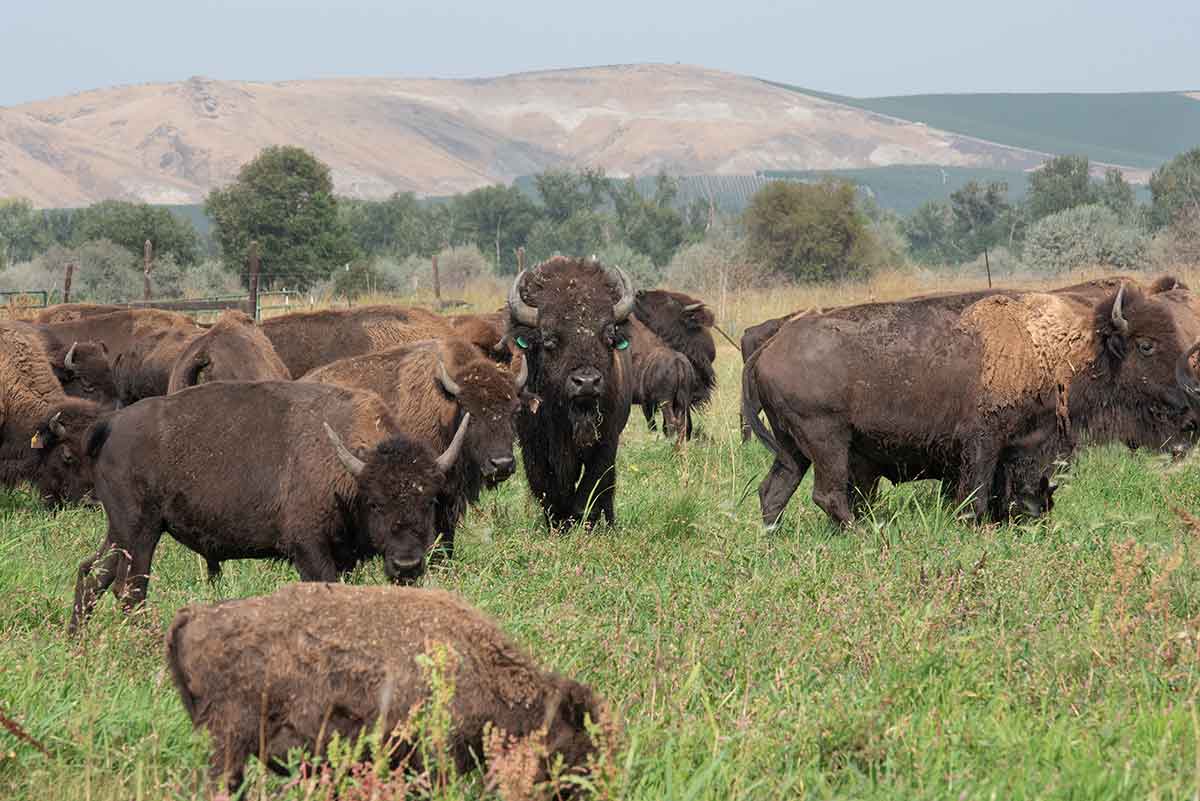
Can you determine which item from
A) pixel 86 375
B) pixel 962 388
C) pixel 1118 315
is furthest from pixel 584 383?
pixel 86 375

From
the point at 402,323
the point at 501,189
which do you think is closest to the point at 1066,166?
the point at 501,189

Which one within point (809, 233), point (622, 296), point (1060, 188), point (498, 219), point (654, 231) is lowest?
point (498, 219)

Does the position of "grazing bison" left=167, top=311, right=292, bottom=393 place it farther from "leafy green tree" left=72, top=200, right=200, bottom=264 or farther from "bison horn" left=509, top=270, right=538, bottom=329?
"leafy green tree" left=72, top=200, right=200, bottom=264

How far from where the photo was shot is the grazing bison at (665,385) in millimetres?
16797

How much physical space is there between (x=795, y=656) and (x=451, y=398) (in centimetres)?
399

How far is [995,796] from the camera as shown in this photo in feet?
13.0

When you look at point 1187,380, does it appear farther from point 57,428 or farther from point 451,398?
point 57,428

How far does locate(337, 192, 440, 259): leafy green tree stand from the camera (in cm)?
10550

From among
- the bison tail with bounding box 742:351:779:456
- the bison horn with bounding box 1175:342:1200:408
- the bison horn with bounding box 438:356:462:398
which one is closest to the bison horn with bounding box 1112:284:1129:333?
the bison horn with bounding box 1175:342:1200:408

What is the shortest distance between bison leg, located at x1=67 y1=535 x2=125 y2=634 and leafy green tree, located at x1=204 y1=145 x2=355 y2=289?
196 feet

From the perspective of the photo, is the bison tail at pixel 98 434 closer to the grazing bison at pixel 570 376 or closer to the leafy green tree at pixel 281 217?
the grazing bison at pixel 570 376

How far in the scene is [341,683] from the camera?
424cm

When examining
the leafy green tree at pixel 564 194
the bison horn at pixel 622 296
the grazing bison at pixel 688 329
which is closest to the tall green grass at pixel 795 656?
the bison horn at pixel 622 296

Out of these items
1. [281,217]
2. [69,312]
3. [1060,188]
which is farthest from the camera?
[1060,188]
